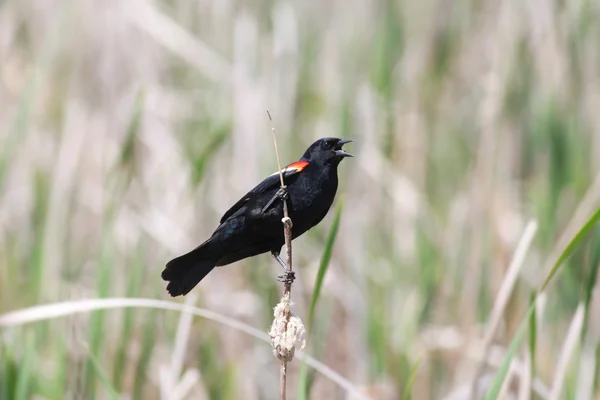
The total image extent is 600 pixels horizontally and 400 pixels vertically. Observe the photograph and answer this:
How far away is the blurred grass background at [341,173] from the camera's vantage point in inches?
90.2

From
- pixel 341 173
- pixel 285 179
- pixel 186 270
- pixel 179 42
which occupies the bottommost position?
pixel 186 270

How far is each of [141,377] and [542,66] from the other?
5.49 feet

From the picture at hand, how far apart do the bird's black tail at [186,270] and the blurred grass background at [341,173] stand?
3.34 ft

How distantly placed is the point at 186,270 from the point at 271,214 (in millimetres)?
145

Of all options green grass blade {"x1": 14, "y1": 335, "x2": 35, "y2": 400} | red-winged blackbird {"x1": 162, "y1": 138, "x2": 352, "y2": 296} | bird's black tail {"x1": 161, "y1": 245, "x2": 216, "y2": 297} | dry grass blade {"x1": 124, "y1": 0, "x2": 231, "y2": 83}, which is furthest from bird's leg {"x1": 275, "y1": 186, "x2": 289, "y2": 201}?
dry grass blade {"x1": 124, "y1": 0, "x2": 231, "y2": 83}

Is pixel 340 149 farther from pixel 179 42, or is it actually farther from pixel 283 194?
pixel 179 42

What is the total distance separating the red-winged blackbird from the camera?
95 centimetres

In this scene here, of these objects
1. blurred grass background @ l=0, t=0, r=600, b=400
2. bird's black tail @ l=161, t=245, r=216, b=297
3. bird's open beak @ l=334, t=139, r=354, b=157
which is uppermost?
blurred grass background @ l=0, t=0, r=600, b=400

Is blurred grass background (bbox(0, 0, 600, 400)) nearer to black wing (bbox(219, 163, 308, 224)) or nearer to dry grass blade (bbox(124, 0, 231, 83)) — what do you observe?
dry grass blade (bbox(124, 0, 231, 83))

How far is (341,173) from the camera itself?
2.74 meters

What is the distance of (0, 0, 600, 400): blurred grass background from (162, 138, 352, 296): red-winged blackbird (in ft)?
3.24

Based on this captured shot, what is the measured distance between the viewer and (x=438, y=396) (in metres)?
2.60

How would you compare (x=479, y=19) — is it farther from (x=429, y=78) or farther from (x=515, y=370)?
(x=515, y=370)

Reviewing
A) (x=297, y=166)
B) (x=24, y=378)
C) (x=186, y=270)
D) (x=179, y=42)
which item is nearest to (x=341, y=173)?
(x=179, y=42)
